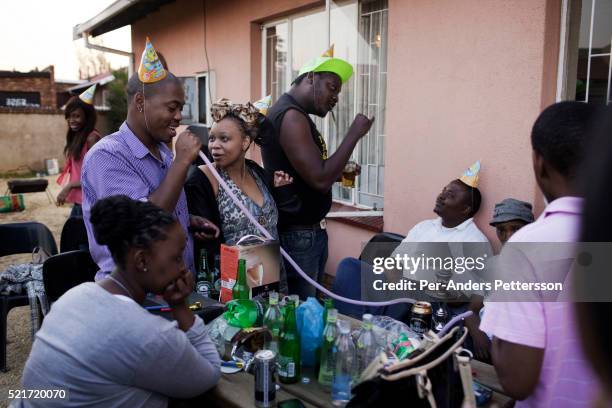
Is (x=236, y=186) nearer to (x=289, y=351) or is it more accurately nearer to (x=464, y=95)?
(x=289, y=351)

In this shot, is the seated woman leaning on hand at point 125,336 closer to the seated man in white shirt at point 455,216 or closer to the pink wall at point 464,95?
the seated man in white shirt at point 455,216

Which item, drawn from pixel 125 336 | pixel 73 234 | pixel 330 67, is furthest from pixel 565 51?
pixel 73 234

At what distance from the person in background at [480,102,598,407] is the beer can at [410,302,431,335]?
84cm

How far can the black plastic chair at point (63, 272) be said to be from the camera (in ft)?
10.3

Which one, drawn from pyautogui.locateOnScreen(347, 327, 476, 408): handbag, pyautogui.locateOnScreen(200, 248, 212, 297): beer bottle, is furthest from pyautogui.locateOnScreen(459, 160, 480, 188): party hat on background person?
pyautogui.locateOnScreen(347, 327, 476, 408): handbag

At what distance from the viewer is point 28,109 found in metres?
17.2

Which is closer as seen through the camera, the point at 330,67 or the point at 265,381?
the point at 265,381

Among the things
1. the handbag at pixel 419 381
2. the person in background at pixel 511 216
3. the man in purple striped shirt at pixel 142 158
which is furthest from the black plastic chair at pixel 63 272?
the person in background at pixel 511 216

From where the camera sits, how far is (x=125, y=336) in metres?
1.48

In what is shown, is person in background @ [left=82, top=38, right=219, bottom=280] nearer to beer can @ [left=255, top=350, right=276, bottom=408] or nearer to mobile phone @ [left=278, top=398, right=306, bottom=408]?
beer can @ [left=255, top=350, right=276, bottom=408]

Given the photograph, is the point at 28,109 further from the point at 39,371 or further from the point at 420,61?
the point at 39,371

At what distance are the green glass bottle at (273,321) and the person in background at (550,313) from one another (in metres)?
0.92

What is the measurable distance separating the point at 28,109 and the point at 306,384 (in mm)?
18503

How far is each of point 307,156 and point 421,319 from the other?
3.31 ft
